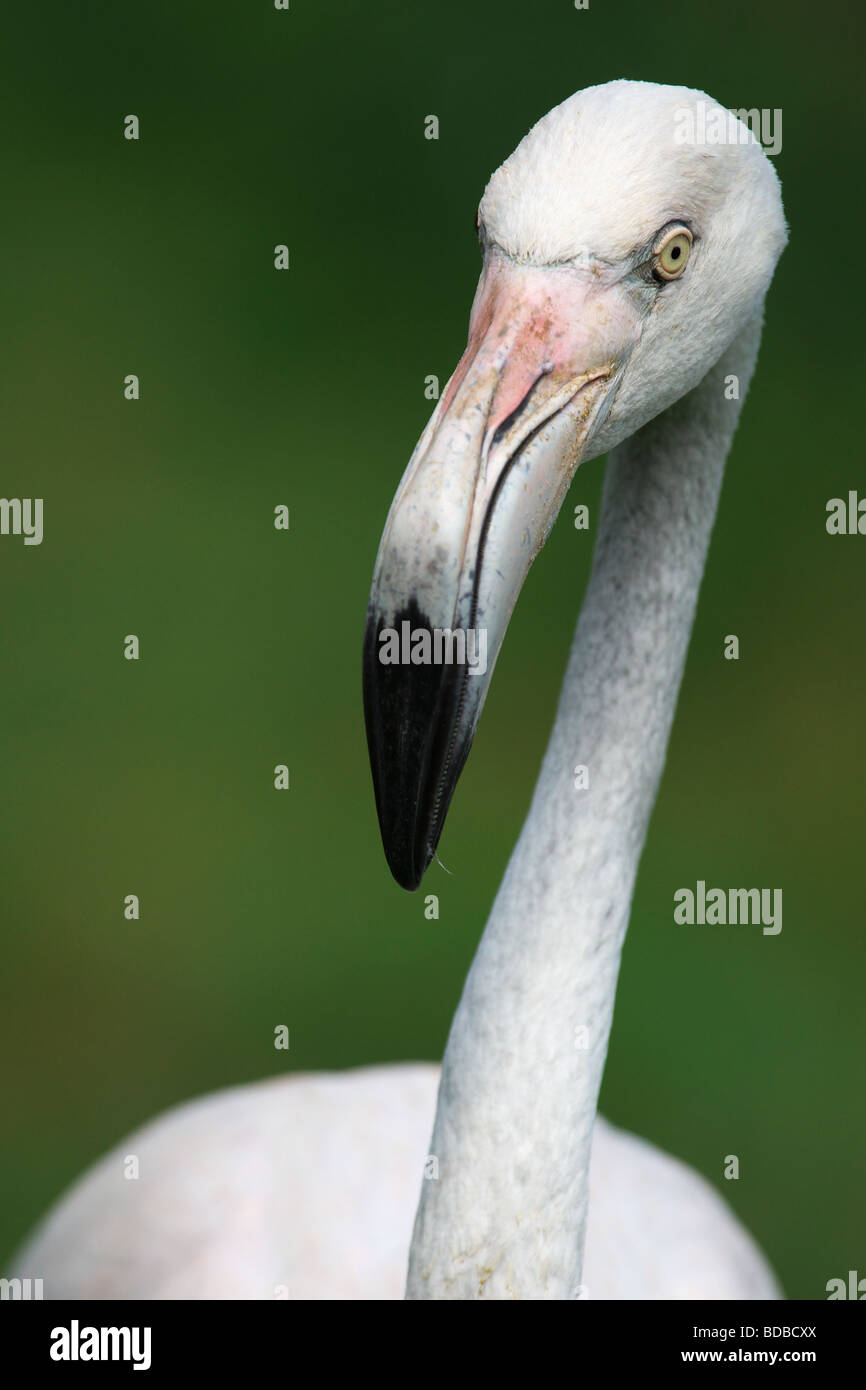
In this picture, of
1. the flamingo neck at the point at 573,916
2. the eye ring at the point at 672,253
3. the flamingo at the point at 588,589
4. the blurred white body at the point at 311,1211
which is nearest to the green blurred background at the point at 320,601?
the blurred white body at the point at 311,1211

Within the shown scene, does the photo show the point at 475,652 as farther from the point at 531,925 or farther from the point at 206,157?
the point at 206,157

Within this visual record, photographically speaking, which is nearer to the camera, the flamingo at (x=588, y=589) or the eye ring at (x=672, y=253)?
the flamingo at (x=588, y=589)

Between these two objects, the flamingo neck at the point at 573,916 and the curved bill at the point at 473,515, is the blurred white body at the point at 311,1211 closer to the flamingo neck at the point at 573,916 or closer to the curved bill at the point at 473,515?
the flamingo neck at the point at 573,916

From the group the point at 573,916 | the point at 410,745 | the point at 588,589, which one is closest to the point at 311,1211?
the point at 573,916

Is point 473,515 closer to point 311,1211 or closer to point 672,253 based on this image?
point 672,253

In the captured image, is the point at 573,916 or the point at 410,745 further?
the point at 573,916

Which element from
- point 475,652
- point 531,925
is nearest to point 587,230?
point 475,652
